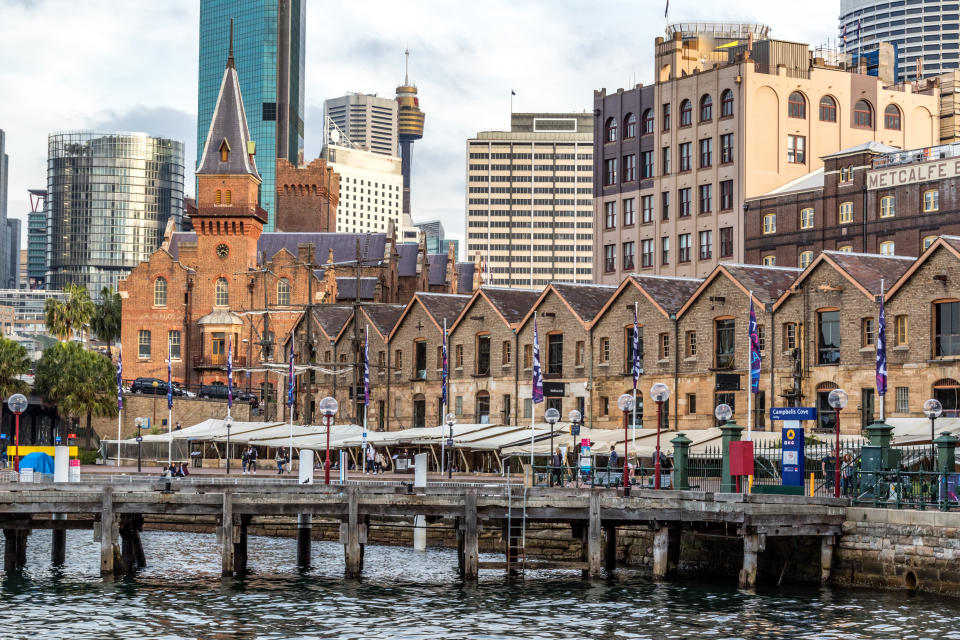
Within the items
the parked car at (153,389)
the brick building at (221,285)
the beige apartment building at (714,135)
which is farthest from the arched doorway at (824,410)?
the brick building at (221,285)

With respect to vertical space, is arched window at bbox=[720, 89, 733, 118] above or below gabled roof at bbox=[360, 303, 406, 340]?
above

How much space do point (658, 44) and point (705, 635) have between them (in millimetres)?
85677

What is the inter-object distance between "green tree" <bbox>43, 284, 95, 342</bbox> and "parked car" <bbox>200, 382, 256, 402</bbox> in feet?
50.2

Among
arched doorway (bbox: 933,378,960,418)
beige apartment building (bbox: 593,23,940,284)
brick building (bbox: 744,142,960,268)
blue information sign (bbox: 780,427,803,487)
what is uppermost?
beige apartment building (bbox: 593,23,940,284)

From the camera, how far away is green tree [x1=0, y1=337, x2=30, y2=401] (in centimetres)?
10388

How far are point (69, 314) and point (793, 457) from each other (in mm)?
90045

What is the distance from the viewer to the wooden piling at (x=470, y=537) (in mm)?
42656

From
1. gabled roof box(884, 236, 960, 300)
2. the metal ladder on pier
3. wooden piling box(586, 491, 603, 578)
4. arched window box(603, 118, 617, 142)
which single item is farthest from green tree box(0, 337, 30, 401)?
wooden piling box(586, 491, 603, 578)

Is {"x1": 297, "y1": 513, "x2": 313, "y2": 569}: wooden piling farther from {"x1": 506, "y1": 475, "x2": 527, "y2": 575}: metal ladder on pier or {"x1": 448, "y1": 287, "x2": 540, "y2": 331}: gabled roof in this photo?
{"x1": 448, "y1": 287, "x2": 540, "y2": 331}: gabled roof

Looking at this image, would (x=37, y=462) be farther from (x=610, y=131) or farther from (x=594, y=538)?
(x=610, y=131)

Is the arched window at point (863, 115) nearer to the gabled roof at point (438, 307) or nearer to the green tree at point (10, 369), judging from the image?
the gabled roof at point (438, 307)

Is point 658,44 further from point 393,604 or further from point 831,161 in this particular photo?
point 393,604

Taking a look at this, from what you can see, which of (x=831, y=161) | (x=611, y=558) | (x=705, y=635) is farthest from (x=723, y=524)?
(x=831, y=161)

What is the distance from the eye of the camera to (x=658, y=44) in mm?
115562
